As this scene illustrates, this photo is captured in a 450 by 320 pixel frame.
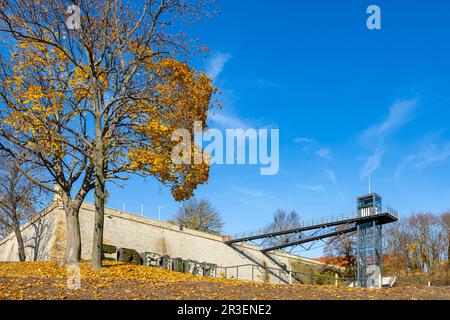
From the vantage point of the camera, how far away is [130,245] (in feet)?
115

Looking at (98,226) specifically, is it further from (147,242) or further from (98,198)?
(147,242)

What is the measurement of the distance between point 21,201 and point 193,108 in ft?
59.4

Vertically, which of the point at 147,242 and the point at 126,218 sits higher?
the point at 126,218

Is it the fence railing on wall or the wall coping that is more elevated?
the wall coping

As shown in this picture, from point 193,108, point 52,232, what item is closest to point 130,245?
point 52,232

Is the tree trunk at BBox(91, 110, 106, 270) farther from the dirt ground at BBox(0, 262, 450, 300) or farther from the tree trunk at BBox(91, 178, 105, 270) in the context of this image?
the dirt ground at BBox(0, 262, 450, 300)

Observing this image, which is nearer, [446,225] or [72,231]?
[72,231]

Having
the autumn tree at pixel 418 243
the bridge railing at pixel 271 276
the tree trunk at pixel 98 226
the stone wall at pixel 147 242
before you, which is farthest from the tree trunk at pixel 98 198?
the autumn tree at pixel 418 243

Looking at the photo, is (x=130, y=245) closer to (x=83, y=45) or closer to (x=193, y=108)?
(x=193, y=108)

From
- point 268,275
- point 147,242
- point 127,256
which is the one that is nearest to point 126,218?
point 147,242

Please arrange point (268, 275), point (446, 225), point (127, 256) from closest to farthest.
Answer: point (127, 256) → point (268, 275) → point (446, 225)

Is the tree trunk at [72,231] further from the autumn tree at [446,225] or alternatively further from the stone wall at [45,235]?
the autumn tree at [446,225]

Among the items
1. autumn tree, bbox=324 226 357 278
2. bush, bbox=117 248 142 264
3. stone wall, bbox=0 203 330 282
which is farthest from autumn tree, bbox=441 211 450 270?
bush, bbox=117 248 142 264

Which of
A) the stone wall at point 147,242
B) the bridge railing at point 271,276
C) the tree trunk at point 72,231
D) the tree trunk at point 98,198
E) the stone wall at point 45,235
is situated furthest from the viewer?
the bridge railing at point 271,276
